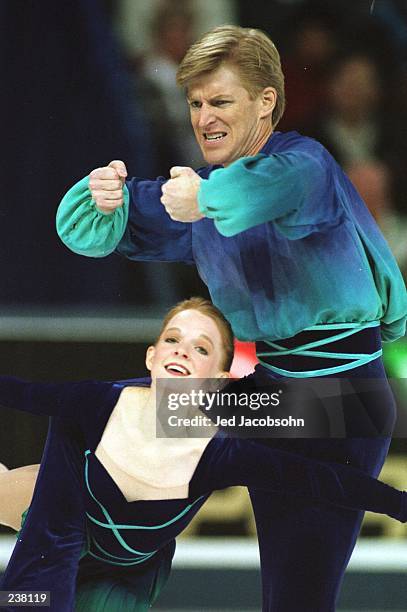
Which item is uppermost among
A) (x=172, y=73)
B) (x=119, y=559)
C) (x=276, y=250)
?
(x=172, y=73)

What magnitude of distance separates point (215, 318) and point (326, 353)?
271mm

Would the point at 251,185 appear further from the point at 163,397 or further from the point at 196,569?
the point at 196,569

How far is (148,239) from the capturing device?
8.03 ft

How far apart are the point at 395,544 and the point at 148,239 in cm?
93

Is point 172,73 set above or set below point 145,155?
above

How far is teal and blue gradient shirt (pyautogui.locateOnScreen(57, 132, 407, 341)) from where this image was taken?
2.31 metres

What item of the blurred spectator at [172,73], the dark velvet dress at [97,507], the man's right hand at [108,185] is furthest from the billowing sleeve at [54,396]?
the blurred spectator at [172,73]

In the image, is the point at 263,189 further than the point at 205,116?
No

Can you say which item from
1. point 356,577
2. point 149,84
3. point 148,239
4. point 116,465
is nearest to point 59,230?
point 148,239

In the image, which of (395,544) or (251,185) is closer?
(251,185)

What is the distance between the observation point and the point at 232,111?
7.79 ft

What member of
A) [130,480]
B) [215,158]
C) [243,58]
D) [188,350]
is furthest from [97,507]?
[243,58]

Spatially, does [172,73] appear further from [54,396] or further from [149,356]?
[54,396]

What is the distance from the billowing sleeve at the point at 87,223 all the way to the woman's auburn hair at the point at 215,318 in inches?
8.3
